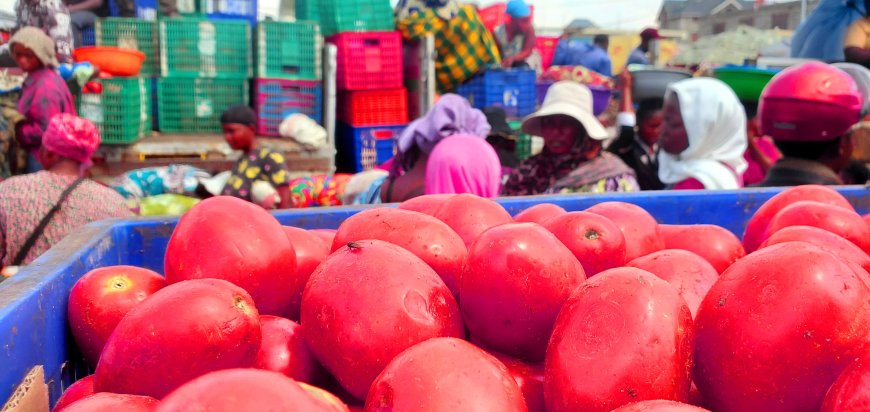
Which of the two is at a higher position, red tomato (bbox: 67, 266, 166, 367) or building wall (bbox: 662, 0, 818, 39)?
building wall (bbox: 662, 0, 818, 39)

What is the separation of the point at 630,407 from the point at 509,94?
7.91m

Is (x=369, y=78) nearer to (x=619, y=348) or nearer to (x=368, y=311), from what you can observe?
(x=368, y=311)

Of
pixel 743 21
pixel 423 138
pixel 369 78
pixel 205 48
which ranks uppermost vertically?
pixel 743 21

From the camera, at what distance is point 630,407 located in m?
0.88

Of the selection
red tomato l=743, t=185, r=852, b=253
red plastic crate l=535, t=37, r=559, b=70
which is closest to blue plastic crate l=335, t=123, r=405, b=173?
red tomato l=743, t=185, r=852, b=253

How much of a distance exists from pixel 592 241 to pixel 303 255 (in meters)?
0.70

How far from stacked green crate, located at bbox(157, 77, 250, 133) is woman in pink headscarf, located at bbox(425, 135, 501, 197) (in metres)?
4.65

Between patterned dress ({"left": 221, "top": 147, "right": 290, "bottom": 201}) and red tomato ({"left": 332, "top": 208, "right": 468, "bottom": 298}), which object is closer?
red tomato ({"left": 332, "top": 208, "right": 468, "bottom": 298})

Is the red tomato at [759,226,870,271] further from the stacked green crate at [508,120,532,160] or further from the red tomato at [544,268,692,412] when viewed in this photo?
the stacked green crate at [508,120,532,160]

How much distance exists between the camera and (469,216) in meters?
1.77

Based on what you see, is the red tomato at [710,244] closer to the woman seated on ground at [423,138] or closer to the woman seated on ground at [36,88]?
the woman seated on ground at [423,138]

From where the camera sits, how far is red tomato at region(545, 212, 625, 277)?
1497 millimetres

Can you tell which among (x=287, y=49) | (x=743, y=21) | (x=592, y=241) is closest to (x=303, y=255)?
(x=592, y=241)

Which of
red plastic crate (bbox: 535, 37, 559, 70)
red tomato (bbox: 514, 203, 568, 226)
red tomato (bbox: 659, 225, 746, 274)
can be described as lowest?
red tomato (bbox: 659, 225, 746, 274)
